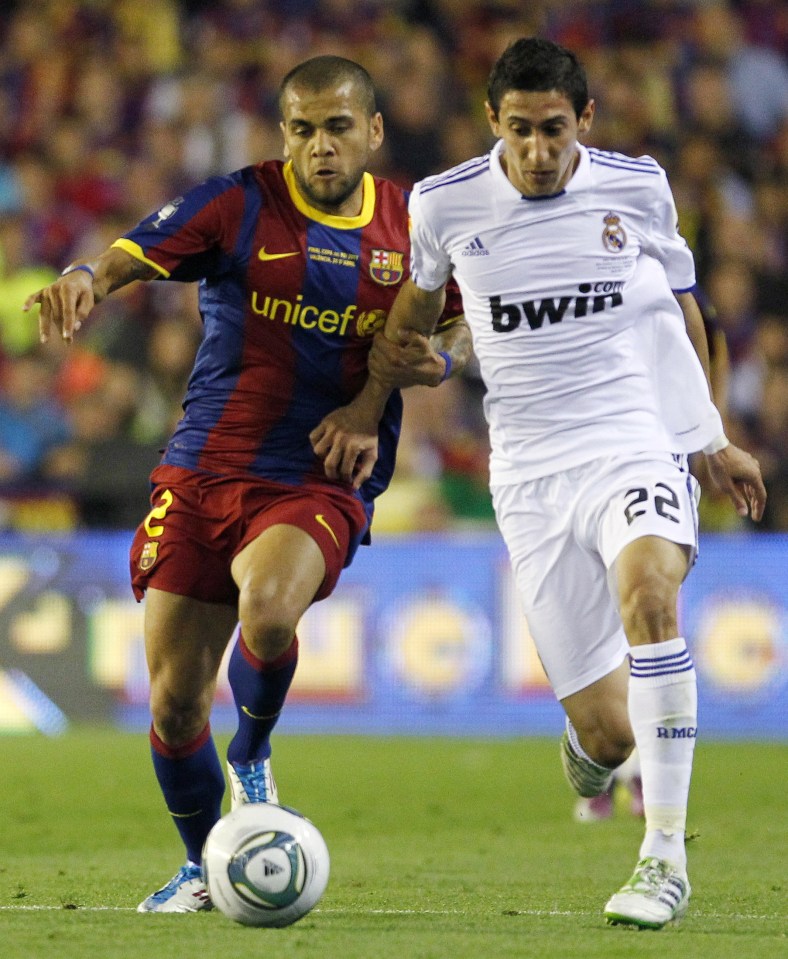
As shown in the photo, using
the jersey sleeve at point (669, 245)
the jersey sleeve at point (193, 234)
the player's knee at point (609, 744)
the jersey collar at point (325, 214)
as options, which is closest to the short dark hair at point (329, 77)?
the jersey collar at point (325, 214)

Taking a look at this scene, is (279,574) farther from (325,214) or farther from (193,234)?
(325,214)

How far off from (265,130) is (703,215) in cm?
351

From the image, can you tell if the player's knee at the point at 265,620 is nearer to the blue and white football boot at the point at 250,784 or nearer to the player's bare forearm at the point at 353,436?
the blue and white football boot at the point at 250,784

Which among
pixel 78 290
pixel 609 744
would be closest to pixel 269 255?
pixel 78 290

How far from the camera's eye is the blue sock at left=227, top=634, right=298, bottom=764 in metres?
5.42

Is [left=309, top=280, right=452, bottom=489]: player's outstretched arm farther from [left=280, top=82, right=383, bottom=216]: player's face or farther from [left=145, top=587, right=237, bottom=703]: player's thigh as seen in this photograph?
[left=145, top=587, right=237, bottom=703]: player's thigh

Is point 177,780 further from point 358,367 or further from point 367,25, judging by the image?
point 367,25

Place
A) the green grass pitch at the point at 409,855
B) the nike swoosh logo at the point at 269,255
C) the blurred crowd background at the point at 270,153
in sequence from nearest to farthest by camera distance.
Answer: the green grass pitch at the point at 409,855, the nike swoosh logo at the point at 269,255, the blurred crowd background at the point at 270,153

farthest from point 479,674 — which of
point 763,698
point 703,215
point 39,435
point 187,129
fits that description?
point 187,129

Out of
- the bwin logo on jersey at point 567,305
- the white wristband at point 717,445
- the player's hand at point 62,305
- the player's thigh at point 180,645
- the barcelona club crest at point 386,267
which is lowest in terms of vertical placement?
the player's thigh at point 180,645

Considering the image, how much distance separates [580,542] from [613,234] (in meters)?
0.93

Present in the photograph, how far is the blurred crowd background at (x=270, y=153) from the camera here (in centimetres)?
1271

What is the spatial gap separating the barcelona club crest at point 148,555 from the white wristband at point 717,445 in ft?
5.56

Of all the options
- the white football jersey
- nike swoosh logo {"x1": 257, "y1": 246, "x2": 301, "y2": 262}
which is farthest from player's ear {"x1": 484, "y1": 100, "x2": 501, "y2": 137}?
nike swoosh logo {"x1": 257, "y1": 246, "x2": 301, "y2": 262}
